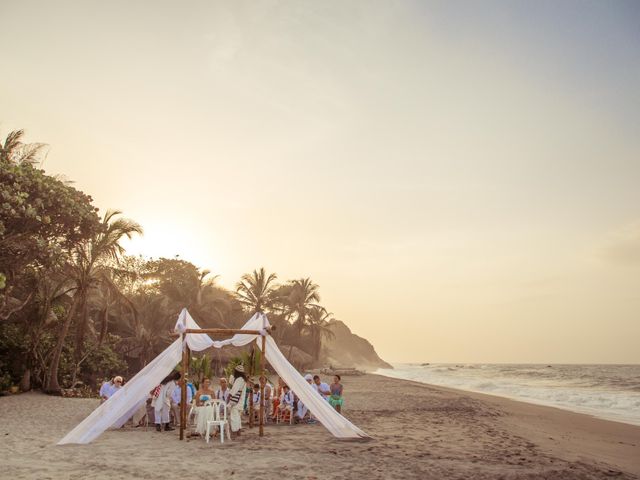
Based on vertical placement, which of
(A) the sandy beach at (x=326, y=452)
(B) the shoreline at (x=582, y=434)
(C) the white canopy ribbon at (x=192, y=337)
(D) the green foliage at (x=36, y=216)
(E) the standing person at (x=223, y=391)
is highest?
(D) the green foliage at (x=36, y=216)

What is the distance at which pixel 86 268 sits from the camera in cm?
2052

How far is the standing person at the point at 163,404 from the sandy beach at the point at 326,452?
1.29 feet

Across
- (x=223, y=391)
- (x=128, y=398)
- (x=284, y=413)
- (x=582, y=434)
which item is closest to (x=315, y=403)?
(x=284, y=413)

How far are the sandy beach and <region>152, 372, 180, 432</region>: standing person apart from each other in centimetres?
39

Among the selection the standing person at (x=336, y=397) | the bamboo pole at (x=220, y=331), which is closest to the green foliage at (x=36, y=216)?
the bamboo pole at (x=220, y=331)

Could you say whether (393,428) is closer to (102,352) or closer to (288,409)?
(288,409)

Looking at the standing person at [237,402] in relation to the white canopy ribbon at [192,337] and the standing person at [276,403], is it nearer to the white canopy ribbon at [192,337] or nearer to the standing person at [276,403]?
the white canopy ribbon at [192,337]

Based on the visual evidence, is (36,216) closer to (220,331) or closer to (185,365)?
(185,365)

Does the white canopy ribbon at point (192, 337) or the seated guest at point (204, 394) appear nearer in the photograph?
the seated guest at point (204, 394)

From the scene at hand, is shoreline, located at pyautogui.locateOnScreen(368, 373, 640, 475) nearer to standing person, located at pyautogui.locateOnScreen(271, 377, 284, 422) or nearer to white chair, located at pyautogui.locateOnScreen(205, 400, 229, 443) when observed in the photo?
standing person, located at pyautogui.locateOnScreen(271, 377, 284, 422)

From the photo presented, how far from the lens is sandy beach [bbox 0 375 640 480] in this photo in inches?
321

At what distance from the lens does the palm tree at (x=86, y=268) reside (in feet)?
65.9

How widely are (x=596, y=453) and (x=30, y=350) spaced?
791 inches

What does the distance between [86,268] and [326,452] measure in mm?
14868
